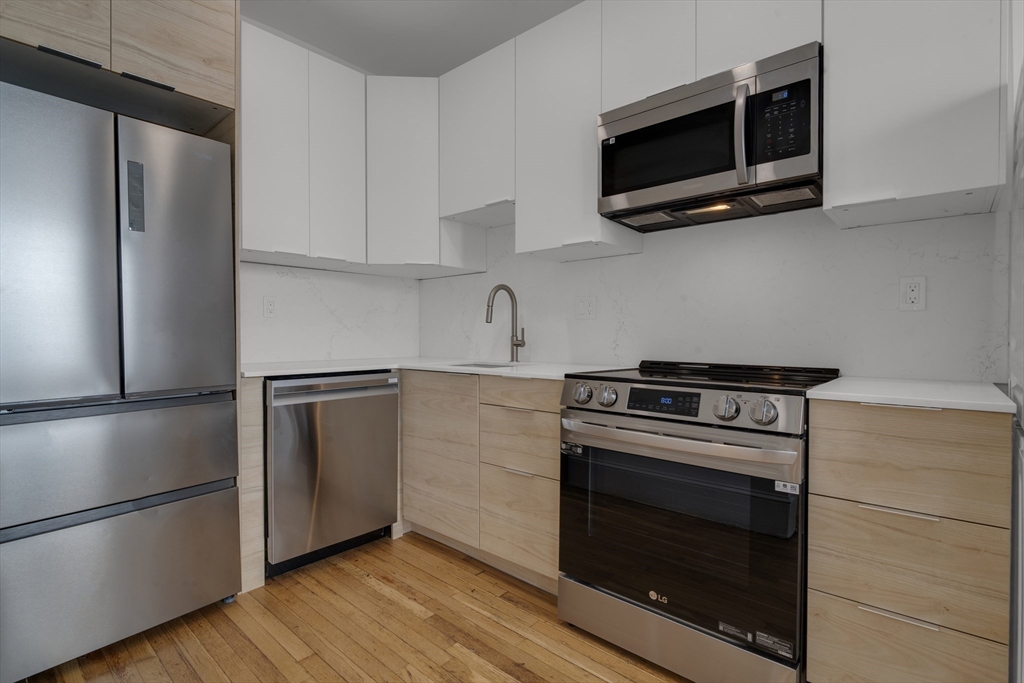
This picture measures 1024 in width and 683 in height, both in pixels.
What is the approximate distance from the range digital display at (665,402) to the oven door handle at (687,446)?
0.26 ft

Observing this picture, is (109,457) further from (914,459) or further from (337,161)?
(914,459)

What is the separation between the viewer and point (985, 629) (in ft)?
3.79

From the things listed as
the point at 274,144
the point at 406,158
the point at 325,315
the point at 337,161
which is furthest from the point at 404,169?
the point at 325,315

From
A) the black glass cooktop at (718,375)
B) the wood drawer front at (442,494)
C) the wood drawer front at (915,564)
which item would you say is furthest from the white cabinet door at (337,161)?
the wood drawer front at (915,564)

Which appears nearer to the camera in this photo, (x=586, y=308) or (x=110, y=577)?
(x=110, y=577)

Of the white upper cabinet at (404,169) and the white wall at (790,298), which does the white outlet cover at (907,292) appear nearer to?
the white wall at (790,298)

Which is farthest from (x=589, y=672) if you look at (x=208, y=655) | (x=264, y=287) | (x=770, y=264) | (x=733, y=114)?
(x=264, y=287)

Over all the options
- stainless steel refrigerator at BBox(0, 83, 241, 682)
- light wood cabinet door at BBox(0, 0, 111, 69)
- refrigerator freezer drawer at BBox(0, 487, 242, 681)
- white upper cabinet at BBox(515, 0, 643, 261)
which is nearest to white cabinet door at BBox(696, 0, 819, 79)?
white upper cabinet at BBox(515, 0, 643, 261)

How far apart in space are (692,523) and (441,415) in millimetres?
1271

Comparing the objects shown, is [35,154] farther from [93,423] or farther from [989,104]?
[989,104]

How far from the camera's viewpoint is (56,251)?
5.20 feet

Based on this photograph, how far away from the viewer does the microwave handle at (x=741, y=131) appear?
1617 millimetres

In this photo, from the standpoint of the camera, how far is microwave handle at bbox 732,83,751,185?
162 centimetres

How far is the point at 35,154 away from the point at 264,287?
1.15 m
